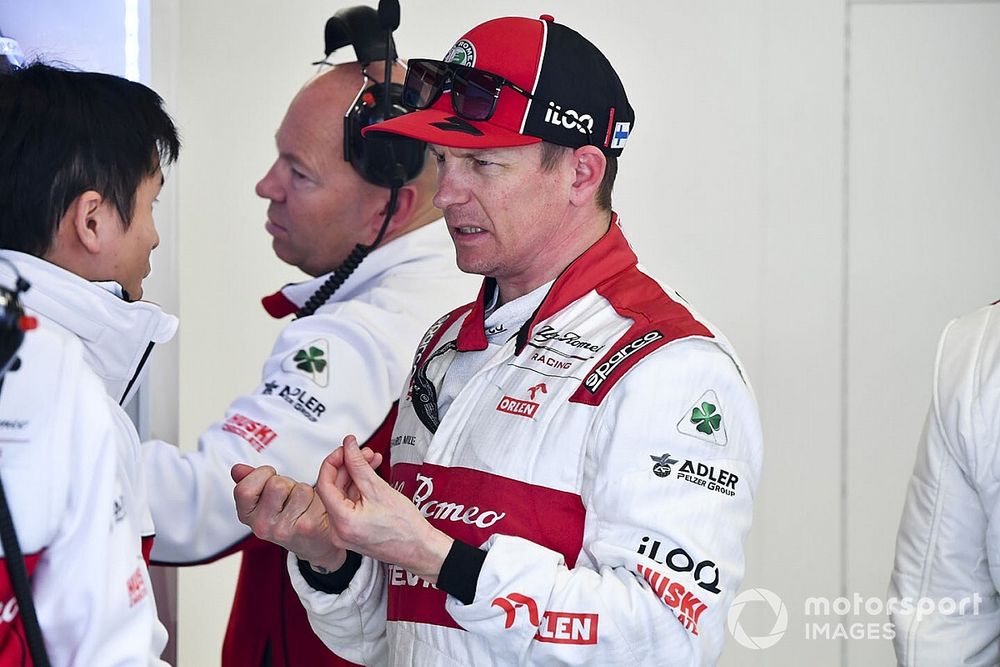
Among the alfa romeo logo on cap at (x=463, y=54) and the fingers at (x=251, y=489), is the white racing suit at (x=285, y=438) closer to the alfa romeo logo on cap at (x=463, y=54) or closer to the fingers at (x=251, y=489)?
the fingers at (x=251, y=489)

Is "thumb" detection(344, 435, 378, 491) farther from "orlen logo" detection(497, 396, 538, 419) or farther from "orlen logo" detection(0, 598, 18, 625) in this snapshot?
"orlen logo" detection(0, 598, 18, 625)

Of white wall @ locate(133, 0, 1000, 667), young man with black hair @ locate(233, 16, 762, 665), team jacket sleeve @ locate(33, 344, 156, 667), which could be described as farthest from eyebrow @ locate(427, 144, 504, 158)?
white wall @ locate(133, 0, 1000, 667)

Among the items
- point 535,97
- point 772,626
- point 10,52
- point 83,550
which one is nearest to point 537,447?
point 535,97

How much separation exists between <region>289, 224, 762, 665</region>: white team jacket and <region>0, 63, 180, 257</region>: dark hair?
A: 1.69 ft

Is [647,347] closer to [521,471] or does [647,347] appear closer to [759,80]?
[521,471]

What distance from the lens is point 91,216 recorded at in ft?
4.14

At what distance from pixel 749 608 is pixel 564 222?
5.27 feet

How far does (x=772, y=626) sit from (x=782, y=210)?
3.34 ft

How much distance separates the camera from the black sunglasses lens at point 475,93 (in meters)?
1.53

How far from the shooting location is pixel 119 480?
112cm

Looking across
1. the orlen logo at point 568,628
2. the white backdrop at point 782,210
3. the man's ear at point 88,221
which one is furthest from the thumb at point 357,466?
the white backdrop at point 782,210

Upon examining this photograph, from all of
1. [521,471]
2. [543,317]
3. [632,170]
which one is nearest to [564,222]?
[543,317]

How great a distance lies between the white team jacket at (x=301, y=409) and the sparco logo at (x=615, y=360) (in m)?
0.69

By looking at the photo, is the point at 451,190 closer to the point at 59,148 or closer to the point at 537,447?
the point at 537,447
